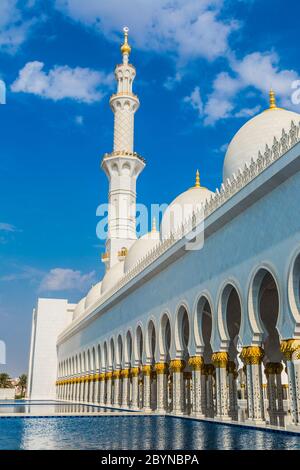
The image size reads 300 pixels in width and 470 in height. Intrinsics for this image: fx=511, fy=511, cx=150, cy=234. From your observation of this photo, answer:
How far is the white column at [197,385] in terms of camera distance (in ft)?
46.6

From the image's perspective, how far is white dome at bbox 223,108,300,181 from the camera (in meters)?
14.9

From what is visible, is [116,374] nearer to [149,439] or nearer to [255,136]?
[255,136]

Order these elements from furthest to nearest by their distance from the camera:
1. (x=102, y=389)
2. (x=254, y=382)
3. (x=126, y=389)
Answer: (x=102, y=389)
(x=126, y=389)
(x=254, y=382)

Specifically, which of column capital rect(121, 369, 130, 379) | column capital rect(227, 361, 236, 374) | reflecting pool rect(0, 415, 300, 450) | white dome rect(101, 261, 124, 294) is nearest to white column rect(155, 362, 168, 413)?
column capital rect(227, 361, 236, 374)

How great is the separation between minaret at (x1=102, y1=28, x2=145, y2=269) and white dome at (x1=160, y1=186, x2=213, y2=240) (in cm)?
1154

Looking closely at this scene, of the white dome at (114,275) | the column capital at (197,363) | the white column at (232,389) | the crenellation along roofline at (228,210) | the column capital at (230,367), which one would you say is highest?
the white dome at (114,275)

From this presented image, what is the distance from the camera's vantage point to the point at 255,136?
15.1 m

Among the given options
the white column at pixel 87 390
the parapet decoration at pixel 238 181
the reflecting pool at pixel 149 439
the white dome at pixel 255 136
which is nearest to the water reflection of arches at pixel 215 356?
the reflecting pool at pixel 149 439

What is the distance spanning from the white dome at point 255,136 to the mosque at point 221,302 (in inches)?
1.5

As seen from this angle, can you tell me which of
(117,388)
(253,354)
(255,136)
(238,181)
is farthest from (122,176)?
(253,354)

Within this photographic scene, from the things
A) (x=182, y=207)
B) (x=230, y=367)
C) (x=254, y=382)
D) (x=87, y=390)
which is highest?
(x=182, y=207)

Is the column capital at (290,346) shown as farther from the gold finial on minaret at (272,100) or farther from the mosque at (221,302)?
the gold finial on minaret at (272,100)

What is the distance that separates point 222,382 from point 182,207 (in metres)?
8.41

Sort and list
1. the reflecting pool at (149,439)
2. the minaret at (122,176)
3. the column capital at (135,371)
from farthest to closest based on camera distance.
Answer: the minaret at (122,176) → the column capital at (135,371) → the reflecting pool at (149,439)
